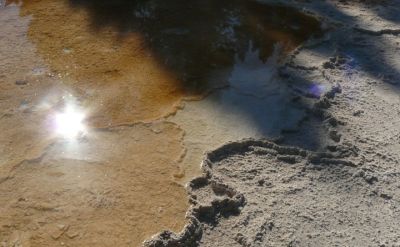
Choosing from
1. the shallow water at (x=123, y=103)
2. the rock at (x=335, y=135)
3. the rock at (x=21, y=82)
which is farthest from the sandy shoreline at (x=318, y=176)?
the rock at (x=21, y=82)

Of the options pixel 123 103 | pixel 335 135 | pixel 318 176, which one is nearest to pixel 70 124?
pixel 123 103

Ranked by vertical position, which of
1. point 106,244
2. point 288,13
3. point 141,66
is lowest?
point 106,244

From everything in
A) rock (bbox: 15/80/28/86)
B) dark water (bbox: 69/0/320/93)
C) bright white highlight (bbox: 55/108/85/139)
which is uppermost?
dark water (bbox: 69/0/320/93)

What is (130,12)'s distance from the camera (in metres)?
3.98

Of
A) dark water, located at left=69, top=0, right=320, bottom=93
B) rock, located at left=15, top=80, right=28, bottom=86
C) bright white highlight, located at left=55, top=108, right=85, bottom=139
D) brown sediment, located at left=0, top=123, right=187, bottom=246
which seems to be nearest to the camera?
brown sediment, located at left=0, top=123, right=187, bottom=246

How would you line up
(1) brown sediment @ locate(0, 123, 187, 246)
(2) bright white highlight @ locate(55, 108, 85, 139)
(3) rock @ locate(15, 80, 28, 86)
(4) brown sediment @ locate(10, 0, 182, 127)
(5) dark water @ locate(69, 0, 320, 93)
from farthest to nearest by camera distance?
1. (5) dark water @ locate(69, 0, 320, 93)
2. (3) rock @ locate(15, 80, 28, 86)
3. (4) brown sediment @ locate(10, 0, 182, 127)
4. (2) bright white highlight @ locate(55, 108, 85, 139)
5. (1) brown sediment @ locate(0, 123, 187, 246)

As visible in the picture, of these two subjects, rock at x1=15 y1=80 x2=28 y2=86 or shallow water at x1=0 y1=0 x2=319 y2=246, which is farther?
rock at x1=15 y1=80 x2=28 y2=86

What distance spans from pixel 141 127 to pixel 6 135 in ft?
2.55

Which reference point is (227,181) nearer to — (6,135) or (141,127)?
(141,127)

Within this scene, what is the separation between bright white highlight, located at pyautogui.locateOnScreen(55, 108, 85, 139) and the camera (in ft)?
8.89

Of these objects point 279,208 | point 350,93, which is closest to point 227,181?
point 279,208

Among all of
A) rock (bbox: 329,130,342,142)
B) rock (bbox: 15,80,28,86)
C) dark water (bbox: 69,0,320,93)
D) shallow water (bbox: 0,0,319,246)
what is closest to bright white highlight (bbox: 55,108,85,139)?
shallow water (bbox: 0,0,319,246)

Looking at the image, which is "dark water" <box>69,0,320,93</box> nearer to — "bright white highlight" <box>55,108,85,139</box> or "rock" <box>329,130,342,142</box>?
"bright white highlight" <box>55,108,85,139</box>

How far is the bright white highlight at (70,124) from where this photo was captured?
107 inches
